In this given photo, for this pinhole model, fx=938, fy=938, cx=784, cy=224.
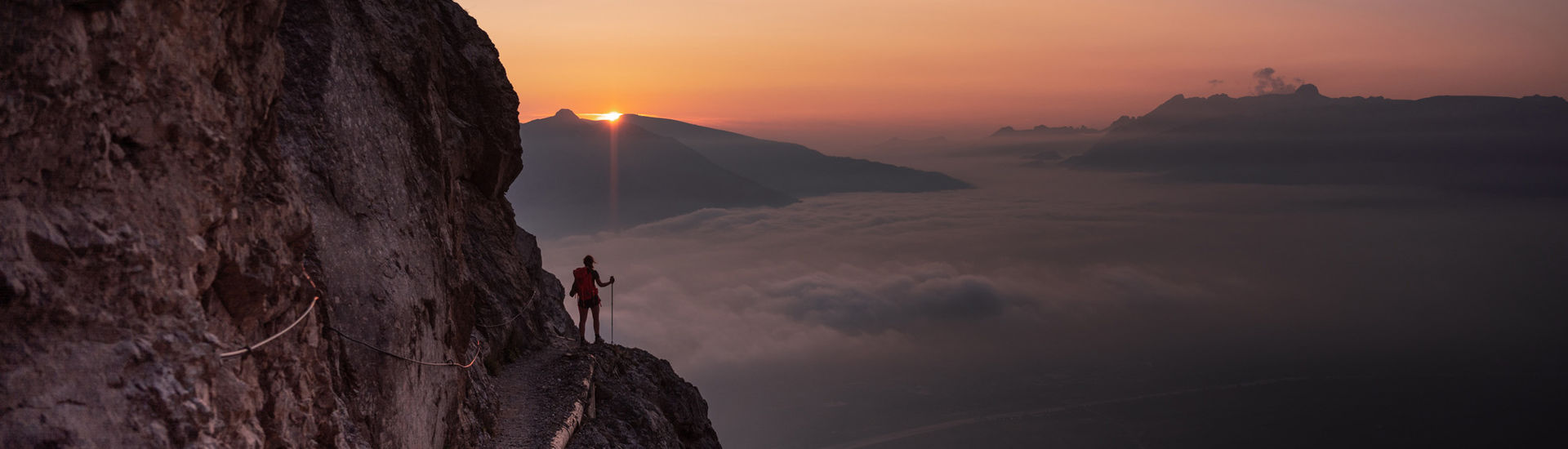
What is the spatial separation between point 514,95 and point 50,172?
58.4 feet

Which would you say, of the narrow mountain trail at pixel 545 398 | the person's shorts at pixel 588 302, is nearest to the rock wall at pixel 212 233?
the narrow mountain trail at pixel 545 398

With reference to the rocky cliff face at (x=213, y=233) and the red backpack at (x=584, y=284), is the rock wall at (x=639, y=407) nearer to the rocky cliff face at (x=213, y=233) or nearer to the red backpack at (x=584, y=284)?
the red backpack at (x=584, y=284)

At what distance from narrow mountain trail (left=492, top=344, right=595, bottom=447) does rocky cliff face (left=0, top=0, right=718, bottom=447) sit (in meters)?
2.56

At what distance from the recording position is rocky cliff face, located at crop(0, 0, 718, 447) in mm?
6207

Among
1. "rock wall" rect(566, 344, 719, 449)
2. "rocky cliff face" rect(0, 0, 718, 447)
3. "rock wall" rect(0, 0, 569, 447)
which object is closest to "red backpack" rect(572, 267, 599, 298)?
"rock wall" rect(566, 344, 719, 449)

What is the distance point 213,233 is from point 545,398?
39.5ft

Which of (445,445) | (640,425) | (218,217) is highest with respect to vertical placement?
(218,217)

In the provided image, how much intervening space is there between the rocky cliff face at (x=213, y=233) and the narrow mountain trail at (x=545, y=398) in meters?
2.56

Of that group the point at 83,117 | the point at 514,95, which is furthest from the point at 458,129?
the point at 83,117

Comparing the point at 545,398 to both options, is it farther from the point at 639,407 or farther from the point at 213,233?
the point at 213,233

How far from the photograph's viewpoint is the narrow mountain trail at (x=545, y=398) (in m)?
17.0

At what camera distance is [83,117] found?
6527mm

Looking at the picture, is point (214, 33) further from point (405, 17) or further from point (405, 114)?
point (405, 17)

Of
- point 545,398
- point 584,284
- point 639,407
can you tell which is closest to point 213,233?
point 545,398
